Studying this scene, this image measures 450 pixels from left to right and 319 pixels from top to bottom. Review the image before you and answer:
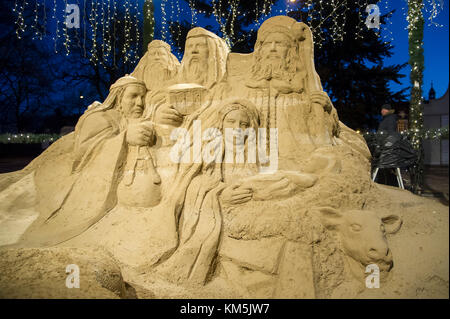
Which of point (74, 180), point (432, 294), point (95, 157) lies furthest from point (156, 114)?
point (432, 294)

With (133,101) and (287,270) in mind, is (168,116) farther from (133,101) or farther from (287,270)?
(287,270)

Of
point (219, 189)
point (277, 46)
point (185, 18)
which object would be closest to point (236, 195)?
point (219, 189)

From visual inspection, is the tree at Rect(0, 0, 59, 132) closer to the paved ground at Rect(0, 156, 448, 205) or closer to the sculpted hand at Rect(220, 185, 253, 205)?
the sculpted hand at Rect(220, 185, 253, 205)

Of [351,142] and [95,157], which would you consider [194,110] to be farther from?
[351,142]

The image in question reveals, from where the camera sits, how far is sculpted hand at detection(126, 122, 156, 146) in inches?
129

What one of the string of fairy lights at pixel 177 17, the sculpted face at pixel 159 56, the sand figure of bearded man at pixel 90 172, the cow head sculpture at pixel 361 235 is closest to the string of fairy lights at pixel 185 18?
the string of fairy lights at pixel 177 17

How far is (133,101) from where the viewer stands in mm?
3840

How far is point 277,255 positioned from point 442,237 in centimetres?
116

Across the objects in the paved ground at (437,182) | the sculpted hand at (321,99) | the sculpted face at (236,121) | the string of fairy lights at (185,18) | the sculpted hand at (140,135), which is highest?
the string of fairy lights at (185,18)

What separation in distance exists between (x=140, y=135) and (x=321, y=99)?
202 centimetres

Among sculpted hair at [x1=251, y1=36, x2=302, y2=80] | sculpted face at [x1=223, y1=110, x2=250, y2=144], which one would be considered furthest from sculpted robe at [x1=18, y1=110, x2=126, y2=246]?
sculpted hair at [x1=251, y1=36, x2=302, y2=80]

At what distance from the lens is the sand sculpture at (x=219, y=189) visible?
2.47 meters

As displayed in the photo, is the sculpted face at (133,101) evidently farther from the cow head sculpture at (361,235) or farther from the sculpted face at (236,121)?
the cow head sculpture at (361,235)

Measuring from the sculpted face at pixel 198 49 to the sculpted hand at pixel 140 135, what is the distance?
4.23ft
